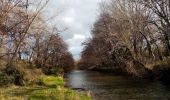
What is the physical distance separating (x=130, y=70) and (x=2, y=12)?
112 ft

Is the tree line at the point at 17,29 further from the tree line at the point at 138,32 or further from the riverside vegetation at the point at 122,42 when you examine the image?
the tree line at the point at 138,32


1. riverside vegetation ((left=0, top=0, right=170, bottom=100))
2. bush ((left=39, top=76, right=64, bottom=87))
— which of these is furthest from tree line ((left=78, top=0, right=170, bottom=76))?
bush ((left=39, top=76, right=64, bottom=87))

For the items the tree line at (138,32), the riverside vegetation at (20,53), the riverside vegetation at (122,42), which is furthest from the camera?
the tree line at (138,32)

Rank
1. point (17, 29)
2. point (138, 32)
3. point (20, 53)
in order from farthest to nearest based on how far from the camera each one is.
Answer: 1. point (138, 32)
2. point (20, 53)
3. point (17, 29)

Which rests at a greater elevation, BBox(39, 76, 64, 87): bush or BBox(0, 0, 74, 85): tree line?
BBox(0, 0, 74, 85): tree line

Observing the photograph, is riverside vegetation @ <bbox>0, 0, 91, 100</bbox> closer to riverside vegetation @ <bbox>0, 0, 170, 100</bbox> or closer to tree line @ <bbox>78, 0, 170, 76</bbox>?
riverside vegetation @ <bbox>0, 0, 170, 100</bbox>

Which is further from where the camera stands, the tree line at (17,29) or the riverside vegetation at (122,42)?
the riverside vegetation at (122,42)

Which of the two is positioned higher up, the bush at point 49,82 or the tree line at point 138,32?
the tree line at point 138,32

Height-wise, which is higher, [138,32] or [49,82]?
[138,32]

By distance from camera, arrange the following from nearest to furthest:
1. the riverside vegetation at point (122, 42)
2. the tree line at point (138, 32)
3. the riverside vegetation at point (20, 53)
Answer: the riverside vegetation at point (20, 53) < the riverside vegetation at point (122, 42) < the tree line at point (138, 32)

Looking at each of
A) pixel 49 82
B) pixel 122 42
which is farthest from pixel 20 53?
pixel 122 42

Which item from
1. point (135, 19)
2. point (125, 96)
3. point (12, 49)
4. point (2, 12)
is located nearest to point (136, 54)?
point (135, 19)

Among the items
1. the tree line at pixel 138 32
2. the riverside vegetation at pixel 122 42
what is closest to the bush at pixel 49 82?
the riverside vegetation at pixel 122 42

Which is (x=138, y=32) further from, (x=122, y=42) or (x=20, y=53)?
(x=20, y=53)
